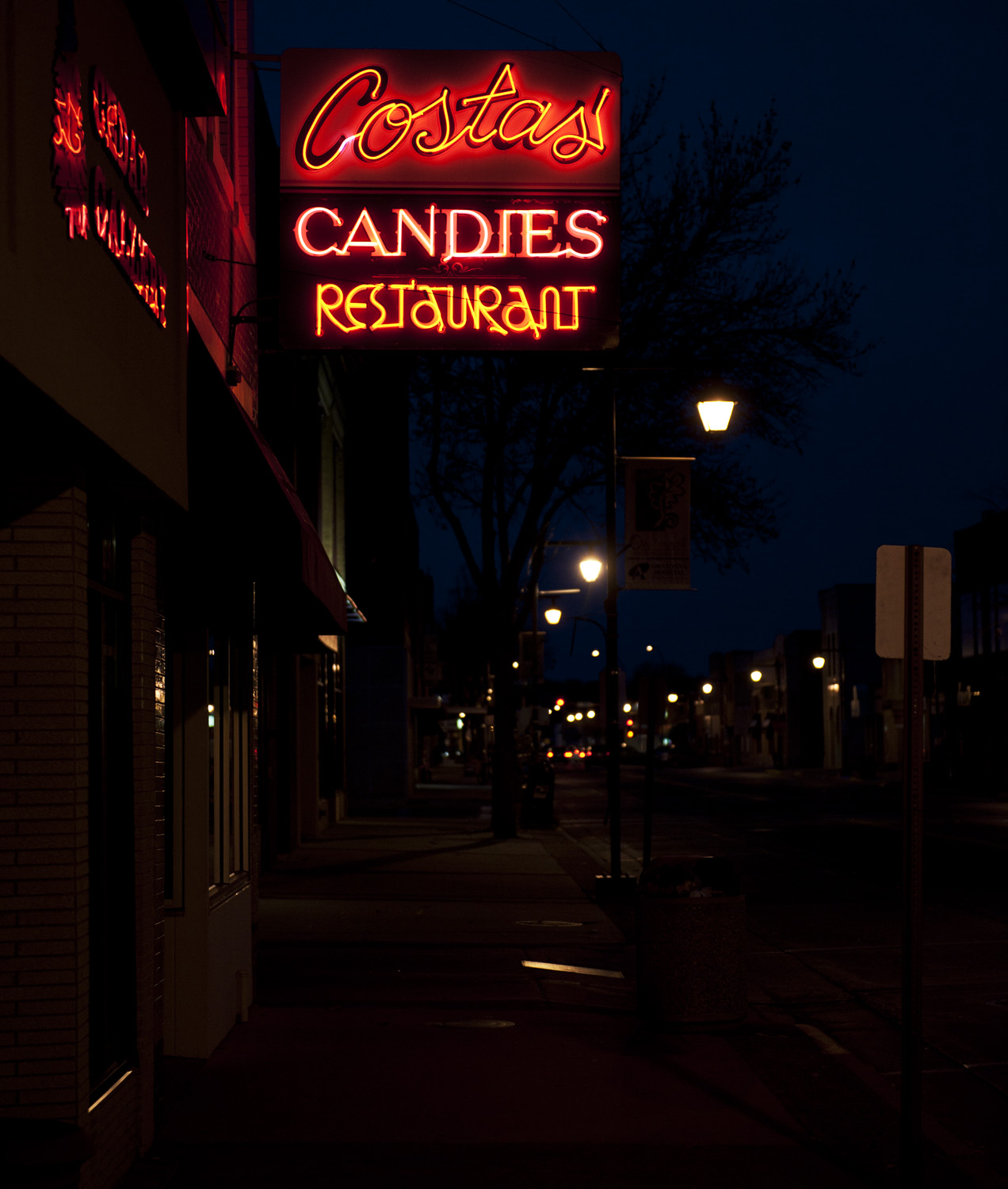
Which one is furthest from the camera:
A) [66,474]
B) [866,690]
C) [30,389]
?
→ [866,690]

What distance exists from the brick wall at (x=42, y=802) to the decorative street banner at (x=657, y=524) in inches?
462

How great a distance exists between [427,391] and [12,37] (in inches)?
869

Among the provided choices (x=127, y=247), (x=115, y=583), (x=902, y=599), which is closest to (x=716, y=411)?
(x=902, y=599)

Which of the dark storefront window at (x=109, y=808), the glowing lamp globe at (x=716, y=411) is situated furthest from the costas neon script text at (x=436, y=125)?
the dark storefront window at (x=109, y=808)

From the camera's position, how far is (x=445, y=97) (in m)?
12.0

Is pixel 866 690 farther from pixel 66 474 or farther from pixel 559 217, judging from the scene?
pixel 66 474

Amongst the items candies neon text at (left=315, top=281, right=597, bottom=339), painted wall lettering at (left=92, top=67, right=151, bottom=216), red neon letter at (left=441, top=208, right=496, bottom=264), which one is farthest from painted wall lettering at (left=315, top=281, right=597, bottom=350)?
painted wall lettering at (left=92, top=67, right=151, bottom=216)

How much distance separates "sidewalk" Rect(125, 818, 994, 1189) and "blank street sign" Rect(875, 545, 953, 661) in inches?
91.6

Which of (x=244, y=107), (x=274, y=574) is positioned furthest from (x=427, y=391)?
(x=274, y=574)

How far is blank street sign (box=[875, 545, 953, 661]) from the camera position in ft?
20.7

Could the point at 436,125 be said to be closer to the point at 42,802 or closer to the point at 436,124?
the point at 436,124

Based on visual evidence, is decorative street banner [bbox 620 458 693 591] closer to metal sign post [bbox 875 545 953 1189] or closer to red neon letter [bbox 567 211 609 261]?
red neon letter [bbox 567 211 609 261]

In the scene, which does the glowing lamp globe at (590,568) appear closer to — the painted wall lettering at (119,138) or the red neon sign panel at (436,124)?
the red neon sign panel at (436,124)

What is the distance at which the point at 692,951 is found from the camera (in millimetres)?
9617
